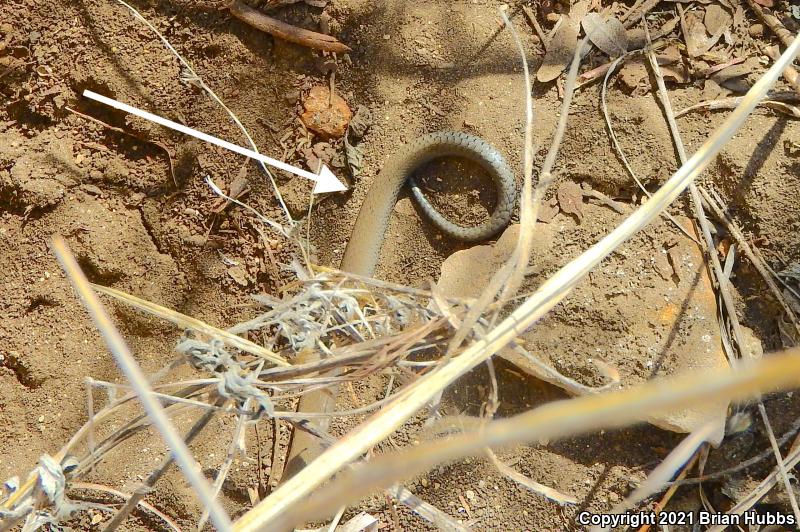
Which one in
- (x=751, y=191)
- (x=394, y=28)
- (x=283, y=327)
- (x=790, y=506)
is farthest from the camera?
(x=394, y=28)

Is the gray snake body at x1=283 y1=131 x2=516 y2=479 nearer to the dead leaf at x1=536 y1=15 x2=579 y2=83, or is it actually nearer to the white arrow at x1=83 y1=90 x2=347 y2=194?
the white arrow at x1=83 y1=90 x2=347 y2=194

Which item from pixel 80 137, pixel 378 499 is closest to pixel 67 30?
pixel 80 137

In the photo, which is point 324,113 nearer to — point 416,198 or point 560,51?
point 416,198

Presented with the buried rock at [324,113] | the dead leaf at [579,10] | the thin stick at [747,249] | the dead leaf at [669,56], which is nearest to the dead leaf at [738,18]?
the dead leaf at [669,56]

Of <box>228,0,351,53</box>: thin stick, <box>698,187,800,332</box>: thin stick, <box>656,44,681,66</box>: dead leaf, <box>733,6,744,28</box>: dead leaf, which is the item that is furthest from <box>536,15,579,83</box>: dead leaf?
<box>228,0,351,53</box>: thin stick

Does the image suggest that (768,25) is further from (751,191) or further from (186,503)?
(186,503)

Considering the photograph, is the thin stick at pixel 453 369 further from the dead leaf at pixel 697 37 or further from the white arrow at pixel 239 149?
the white arrow at pixel 239 149
